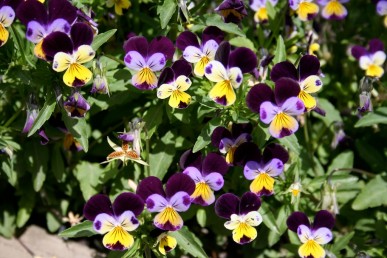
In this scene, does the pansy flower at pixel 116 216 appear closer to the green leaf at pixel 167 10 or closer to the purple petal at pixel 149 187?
the purple petal at pixel 149 187

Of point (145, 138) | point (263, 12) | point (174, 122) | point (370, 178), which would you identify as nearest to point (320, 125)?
point (370, 178)

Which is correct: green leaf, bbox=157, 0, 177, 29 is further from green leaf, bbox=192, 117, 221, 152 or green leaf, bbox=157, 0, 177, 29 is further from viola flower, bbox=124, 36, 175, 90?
green leaf, bbox=192, 117, 221, 152

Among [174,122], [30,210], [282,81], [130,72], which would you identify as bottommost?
[30,210]

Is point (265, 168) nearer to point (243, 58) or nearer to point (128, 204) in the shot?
point (243, 58)

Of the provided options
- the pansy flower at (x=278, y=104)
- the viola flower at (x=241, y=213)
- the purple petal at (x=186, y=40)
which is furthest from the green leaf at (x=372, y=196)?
the purple petal at (x=186, y=40)

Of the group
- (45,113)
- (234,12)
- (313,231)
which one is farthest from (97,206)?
(234,12)

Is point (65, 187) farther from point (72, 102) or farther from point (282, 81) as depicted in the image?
point (282, 81)

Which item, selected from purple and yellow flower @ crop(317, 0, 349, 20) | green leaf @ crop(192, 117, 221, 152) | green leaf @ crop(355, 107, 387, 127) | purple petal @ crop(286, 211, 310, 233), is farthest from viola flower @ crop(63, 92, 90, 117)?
purple and yellow flower @ crop(317, 0, 349, 20)
